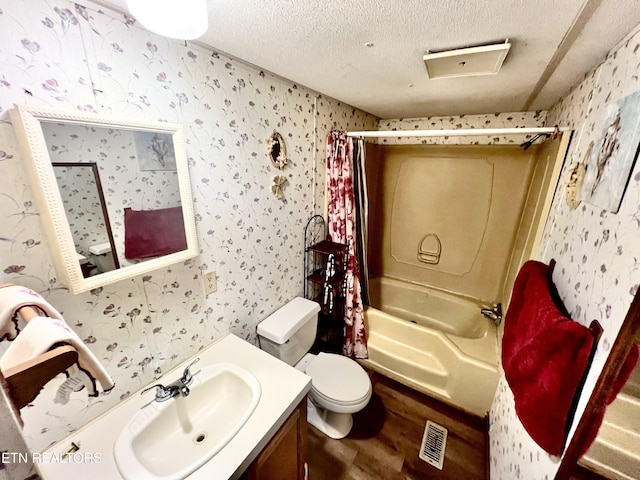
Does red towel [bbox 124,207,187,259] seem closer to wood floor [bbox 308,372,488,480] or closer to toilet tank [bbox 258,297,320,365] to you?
toilet tank [bbox 258,297,320,365]

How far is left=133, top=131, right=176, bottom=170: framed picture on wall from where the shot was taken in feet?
2.94

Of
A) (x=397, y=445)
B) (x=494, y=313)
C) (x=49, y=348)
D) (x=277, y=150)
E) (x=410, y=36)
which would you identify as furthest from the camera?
(x=494, y=313)

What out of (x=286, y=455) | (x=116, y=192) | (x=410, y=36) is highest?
(x=410, y=36)

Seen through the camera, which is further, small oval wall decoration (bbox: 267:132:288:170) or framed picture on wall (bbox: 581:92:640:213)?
small oval wall decoration (bbox: 267:132:288:170)

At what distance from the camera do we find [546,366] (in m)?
0.83

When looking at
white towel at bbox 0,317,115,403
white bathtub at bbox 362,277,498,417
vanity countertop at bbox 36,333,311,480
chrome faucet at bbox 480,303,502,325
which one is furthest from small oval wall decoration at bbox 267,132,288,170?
chrome faucet at bbox 480,303,502,325

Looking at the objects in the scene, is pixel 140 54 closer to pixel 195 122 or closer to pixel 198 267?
pixel 195 122

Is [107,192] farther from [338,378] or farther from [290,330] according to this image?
[338,378]

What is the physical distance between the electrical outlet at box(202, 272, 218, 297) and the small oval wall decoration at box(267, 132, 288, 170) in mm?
734

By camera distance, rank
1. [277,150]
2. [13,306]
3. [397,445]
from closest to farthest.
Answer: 1. [13,306]
2. [277,150]
3. [397,445]

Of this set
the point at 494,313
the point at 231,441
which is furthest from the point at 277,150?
the point at 494,313

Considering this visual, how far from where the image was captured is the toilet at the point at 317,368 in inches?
60.6

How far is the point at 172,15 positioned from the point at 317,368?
1.87 m

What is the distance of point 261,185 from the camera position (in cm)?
145
